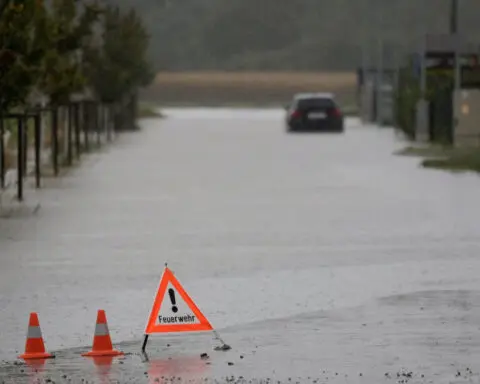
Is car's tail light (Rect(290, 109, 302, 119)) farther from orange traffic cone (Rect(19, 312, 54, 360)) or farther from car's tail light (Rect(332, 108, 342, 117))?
orange traffic cone (Rect(19, 312, 54, 360))

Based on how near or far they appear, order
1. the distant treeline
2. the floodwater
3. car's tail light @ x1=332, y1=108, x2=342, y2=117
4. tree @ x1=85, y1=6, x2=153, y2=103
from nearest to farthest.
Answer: the floodwater, tree @ x1=85, y1=6, x2=153, y2=103, car's tail light @ x1=332, y1=108, x2=342, y2=117, the distant treeline

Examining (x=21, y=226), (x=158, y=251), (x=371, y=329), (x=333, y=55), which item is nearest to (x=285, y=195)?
(x=21, y=226)

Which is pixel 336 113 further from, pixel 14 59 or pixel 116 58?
pixel 14 59

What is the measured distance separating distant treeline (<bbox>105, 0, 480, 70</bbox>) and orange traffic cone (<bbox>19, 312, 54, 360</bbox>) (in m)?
168

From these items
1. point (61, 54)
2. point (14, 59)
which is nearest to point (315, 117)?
point (61, 54)

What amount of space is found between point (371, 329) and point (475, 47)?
187 feet

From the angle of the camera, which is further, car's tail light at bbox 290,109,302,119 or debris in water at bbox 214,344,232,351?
car's tail light at bbox 290,109,302,119

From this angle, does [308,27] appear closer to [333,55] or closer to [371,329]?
[333,55]

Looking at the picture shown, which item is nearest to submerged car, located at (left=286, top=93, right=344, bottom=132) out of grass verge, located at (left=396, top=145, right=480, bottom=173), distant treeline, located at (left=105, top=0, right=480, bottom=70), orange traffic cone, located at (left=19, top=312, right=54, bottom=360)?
grass verge, located at (left=396, top=145, right=480, bottom=173)

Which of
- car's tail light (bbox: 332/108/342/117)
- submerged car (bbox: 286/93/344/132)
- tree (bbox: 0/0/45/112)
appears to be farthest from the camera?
car's tail light (bbox: 332/108/342/117)

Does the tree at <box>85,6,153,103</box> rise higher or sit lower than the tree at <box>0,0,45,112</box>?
lower

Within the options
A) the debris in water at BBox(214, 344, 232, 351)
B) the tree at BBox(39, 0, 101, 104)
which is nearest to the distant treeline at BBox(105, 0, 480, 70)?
the tree at BBox(39, 0, 101, 104)

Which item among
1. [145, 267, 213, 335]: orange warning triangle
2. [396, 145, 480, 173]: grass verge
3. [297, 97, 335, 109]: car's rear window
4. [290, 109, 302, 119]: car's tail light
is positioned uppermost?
[145, 267, 213, 335]: orange warning triangle

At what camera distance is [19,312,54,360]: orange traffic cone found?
12.8 metres
